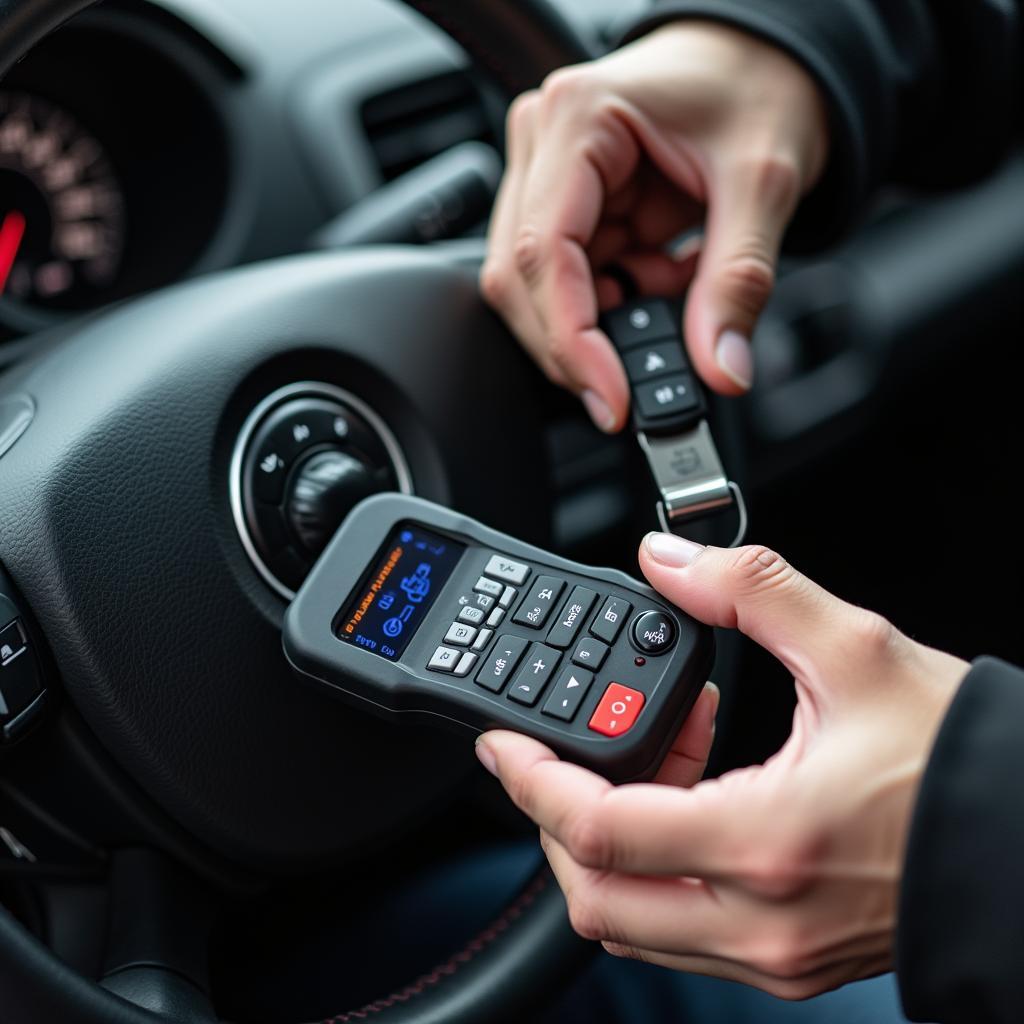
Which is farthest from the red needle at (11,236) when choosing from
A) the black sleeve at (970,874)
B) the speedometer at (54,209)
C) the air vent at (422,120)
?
the black sleeve at (970,874)

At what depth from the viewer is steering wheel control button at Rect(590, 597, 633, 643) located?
0.63 meters

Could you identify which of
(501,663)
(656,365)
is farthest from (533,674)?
(656,365)

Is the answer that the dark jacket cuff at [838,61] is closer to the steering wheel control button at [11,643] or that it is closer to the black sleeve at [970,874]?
the black sleeve at [970,874]

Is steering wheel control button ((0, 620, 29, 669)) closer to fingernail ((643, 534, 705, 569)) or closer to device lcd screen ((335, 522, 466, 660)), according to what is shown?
device lcd screen ((335, 522, 466, 660))

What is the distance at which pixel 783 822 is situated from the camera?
492 millimetres

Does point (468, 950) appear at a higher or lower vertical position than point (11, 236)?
lower

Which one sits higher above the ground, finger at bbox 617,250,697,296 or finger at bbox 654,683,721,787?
finger at bbox 617,250,697,296

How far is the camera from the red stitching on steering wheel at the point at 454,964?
0.64 metres

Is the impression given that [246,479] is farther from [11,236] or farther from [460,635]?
[11,236]

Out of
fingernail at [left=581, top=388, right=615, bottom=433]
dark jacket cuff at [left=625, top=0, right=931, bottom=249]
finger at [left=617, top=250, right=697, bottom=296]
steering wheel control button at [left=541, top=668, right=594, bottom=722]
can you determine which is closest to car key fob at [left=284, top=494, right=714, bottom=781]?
steering wheel control button at [left=541, top=668, right=594, bottom=722]

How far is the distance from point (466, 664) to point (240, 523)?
16cm

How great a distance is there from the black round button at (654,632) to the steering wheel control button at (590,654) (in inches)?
0.7

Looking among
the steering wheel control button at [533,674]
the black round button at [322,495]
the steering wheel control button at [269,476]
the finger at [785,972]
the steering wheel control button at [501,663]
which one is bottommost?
the finger at [785,972]

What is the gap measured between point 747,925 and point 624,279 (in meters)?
0.48
